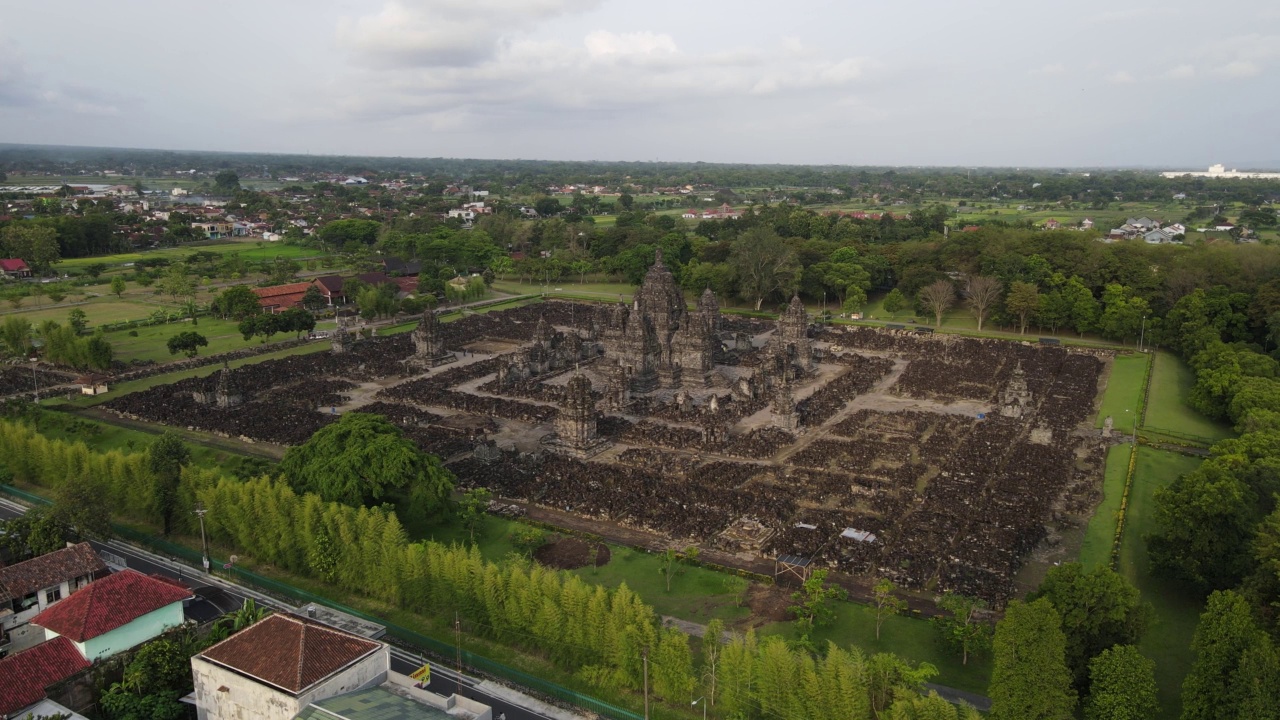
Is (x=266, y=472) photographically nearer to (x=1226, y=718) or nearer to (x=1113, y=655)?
(x=1113, y=655)

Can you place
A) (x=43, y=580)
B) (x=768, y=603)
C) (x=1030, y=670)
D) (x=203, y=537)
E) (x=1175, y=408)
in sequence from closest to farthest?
(x=1030, y=670) < (x=43, y=580) < (x=768, y=603) < (x=203, y=537) < (x=1175, y=408)

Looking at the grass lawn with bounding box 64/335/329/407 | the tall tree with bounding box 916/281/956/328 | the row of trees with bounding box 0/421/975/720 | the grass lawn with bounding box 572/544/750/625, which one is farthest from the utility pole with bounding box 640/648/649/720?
the tall tree with bounding box 916/281/956/328

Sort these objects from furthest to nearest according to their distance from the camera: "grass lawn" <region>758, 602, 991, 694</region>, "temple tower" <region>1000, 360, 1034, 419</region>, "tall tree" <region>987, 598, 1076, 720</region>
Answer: "temple tower" <region>1000, 360, 1034, 419</region> → "grass lawn" <region>758, 602, 991, 694</region> → "tall tree" <region>987, 598, 1076, 720</region>

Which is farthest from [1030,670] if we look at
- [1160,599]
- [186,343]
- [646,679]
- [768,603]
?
[186,343]

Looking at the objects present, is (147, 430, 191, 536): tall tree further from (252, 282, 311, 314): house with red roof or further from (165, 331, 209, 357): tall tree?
(252, 282, 311, 314): house with red roof

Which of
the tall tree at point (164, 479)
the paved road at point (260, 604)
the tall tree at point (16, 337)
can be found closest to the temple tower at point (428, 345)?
the tall tree at point (164, 479)

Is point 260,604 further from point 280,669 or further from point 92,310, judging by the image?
point 92,310

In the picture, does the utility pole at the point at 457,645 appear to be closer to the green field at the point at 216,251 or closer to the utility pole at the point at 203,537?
the utility pole at the point at 203,537
